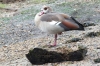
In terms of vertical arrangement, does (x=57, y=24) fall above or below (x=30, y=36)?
above

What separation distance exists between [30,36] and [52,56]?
3.71m

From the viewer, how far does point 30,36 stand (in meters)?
10.2

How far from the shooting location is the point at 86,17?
474 inches

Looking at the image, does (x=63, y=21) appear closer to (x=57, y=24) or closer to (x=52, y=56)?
(x=57, y=24)

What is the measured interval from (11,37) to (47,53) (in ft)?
12.4

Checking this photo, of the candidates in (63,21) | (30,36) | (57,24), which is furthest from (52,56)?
(30,36)

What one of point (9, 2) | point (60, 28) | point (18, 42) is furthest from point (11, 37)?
point (9, 2)

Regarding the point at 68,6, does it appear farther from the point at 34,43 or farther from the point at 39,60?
the point at 39,60

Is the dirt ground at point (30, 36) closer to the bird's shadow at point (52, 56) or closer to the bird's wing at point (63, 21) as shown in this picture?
the bird's shadow at point (52, 56)

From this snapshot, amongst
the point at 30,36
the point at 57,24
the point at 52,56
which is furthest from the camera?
the point at 30,36

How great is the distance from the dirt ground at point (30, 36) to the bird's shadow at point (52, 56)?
87 millimetres

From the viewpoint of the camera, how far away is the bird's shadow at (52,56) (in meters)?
6.53

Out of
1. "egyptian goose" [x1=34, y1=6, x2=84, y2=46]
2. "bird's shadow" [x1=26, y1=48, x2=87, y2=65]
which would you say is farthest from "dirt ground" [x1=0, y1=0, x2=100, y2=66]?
"egyptian goose" [x1=34, y1=6, x2=84, y2=46]

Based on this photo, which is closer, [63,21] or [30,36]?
[63,21]
